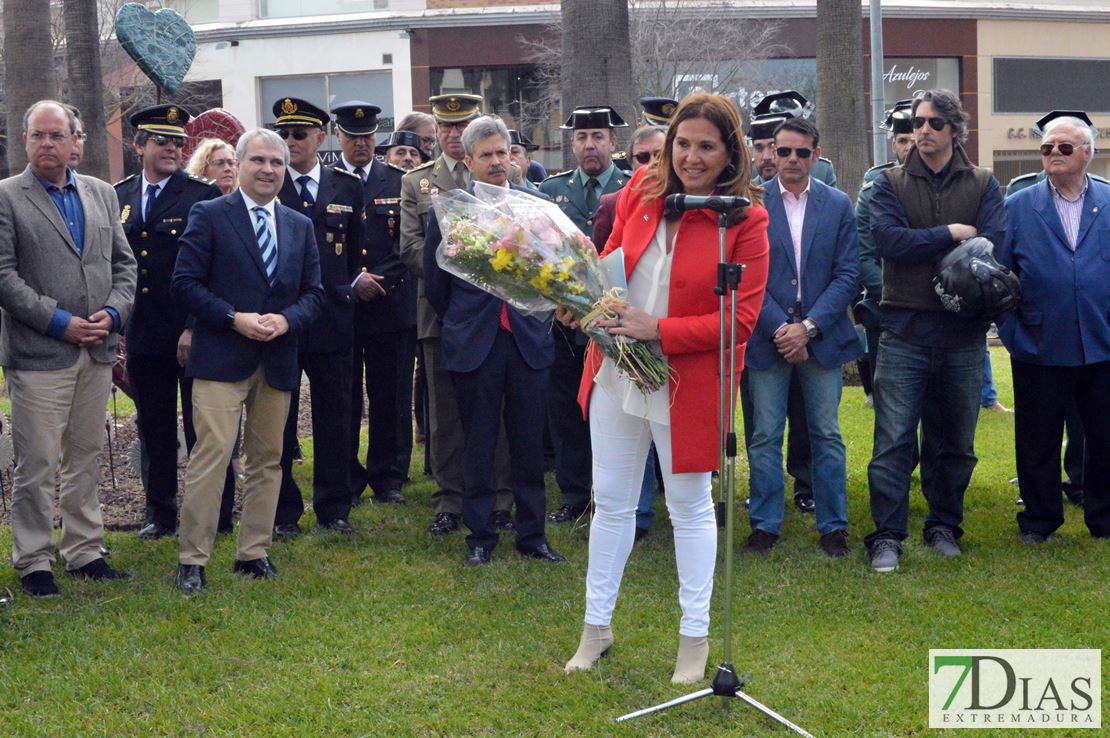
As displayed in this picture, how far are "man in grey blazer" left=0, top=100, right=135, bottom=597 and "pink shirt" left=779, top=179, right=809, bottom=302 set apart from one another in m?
3.69

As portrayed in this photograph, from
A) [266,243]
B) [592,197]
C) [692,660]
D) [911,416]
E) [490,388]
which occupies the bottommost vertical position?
[692,660]

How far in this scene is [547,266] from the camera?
506 centimetres

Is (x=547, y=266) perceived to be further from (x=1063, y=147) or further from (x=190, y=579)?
(x=1063, y=147)

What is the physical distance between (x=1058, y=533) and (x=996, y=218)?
6.55ft

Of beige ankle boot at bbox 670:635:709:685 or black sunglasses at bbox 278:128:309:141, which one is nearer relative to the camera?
beige ankle boot at bbox 670:635:709:685

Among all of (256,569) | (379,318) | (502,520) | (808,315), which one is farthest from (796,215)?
(256,569)

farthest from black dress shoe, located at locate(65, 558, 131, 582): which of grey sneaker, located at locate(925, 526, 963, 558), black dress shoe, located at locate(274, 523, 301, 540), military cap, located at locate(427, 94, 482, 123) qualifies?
grey sneaker, located at locate(925, 526, 963, 558)

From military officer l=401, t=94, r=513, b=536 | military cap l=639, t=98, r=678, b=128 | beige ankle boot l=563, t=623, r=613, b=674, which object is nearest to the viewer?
beige ankle boot l=563, t=623, r=613, b=674

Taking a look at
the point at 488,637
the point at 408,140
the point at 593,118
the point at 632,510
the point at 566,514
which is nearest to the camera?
the point at 632,510

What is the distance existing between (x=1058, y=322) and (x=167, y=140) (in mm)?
5370

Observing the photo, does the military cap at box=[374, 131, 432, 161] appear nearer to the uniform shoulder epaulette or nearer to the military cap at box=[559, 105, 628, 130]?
the uniform shoulder epaulette

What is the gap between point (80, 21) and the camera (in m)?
11.6

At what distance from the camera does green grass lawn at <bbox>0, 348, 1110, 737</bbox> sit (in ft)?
16.2

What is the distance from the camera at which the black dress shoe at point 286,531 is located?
769cm
